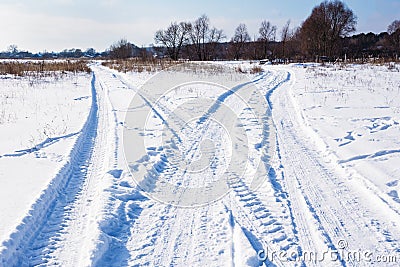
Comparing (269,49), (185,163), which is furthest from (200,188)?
(269,49)

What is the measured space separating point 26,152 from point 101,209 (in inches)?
124

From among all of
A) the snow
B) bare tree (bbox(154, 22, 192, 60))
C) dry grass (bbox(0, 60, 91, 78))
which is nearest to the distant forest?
bare tree (bbox(154, 22, 192, 60))

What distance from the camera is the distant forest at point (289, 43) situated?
2143 inches

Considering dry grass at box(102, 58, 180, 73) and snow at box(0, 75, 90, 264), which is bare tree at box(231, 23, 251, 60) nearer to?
dry grass at box(102, 58, 180, 73)

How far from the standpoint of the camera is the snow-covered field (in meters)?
3.19

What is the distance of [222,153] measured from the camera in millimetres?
6016

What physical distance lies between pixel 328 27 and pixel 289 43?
13847 mm

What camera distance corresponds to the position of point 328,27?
54.1 metres

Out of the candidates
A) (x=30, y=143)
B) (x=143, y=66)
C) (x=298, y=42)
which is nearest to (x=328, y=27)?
(x=298, y=42)

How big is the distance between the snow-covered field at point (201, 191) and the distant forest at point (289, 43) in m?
44.4

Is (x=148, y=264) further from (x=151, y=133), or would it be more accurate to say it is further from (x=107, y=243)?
(x=151, y=133)

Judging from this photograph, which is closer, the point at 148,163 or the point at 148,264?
the point at 148,264

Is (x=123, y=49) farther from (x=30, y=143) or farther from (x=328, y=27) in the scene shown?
(x=30, y=143)

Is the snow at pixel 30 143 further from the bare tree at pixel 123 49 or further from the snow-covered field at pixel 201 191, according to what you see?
the bare tree at pixel 123 49
